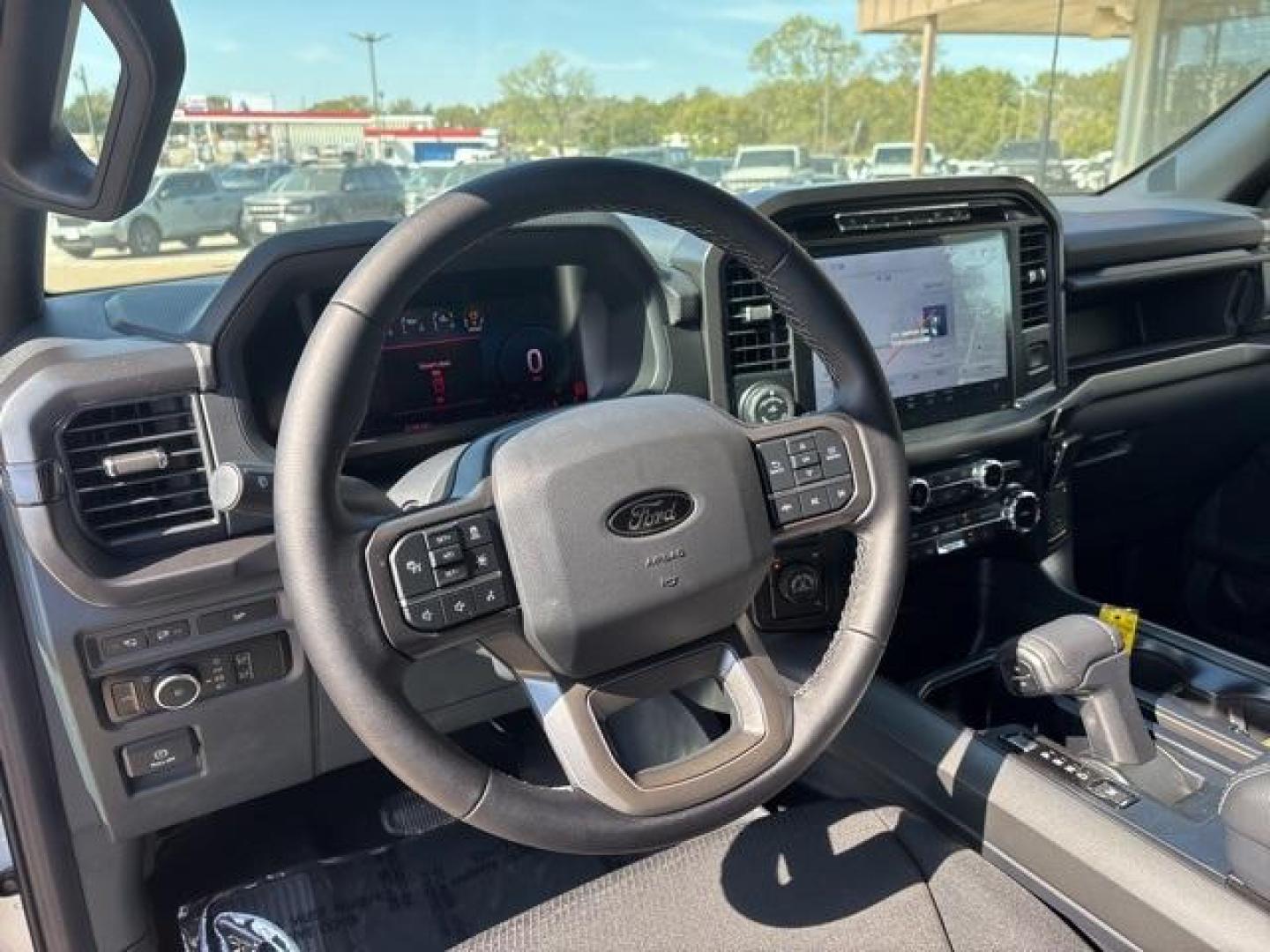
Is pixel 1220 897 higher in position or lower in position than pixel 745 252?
lower

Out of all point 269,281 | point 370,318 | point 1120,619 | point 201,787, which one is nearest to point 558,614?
point 370,318

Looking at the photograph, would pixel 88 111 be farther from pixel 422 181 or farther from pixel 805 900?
pixel 805 900

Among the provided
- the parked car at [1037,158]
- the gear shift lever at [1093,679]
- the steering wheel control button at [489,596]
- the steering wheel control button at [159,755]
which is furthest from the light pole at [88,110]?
the parked car at [1037,158]

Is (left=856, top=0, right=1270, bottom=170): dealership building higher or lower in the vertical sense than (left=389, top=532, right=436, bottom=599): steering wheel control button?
higher

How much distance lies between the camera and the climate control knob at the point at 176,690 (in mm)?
1456

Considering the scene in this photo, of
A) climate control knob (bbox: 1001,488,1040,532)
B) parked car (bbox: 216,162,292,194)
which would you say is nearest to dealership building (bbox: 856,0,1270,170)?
climate control knob (bbox: 1001,488,1040,532)

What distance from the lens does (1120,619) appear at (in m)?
2.00

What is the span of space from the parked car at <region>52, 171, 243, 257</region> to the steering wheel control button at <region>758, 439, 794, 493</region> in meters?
0.86

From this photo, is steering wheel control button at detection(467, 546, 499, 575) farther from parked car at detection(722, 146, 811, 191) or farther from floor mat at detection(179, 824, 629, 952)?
floor mat at detection(179, 824, 629, 952)

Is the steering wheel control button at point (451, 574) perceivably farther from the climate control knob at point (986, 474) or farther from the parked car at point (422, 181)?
the climate control knob at point (986, 474)

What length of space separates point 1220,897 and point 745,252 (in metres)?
0.94

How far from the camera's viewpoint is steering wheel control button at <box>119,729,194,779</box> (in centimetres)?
148

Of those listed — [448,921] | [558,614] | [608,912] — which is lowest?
[448,921]

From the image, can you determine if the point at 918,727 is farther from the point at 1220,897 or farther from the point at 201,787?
the point at 201,787
